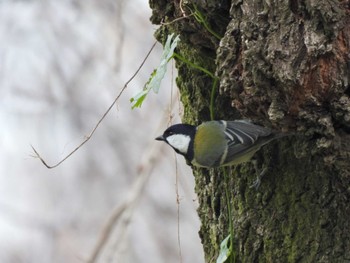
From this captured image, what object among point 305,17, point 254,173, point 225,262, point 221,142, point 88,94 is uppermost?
point 88,94

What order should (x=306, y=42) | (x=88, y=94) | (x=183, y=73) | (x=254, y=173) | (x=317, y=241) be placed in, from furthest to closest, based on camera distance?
(x=88, y=94) → (x=183, y=73) → (x=254, y=173) → (x=317, y=241) → (x=306, y=42)

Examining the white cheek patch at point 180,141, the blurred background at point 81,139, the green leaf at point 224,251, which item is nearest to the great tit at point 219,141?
the white cheek patch at point 180,141

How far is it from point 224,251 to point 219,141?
36cm

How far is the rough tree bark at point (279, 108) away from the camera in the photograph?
1458 millimetres

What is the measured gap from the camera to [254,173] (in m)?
1.82

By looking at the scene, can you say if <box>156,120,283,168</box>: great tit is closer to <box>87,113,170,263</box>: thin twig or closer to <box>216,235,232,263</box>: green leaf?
<box>216,235,232,263</box>: green leaf

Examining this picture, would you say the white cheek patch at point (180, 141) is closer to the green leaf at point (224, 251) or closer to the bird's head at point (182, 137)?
the bird's head at point (182, 137)

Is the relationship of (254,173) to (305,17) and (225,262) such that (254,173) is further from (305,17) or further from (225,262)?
(305,17)

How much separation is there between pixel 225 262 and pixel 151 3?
712 mm

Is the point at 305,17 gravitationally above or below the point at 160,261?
above

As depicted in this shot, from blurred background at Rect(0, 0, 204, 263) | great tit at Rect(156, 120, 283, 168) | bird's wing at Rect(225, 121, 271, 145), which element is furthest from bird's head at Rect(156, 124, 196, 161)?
blurred background at Rect(0, 0, 204, 263)

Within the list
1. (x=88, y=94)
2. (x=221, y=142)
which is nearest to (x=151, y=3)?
(x=221, y=142)

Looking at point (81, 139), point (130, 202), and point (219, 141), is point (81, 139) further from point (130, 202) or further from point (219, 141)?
point (219, 141)

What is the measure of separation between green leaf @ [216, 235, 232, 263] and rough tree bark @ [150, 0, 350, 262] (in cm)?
3
